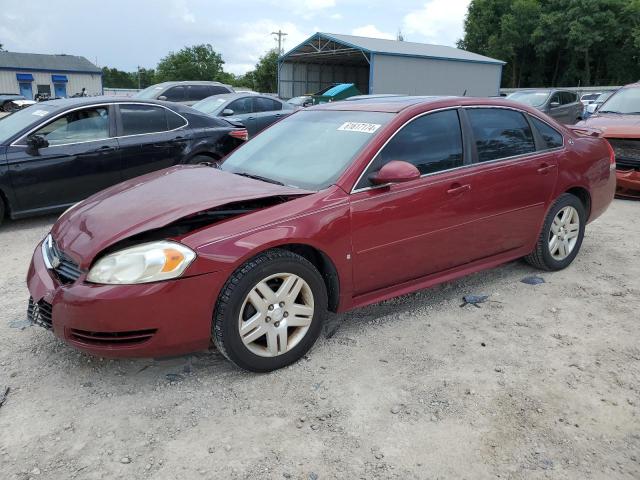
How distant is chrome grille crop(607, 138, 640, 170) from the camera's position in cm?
733

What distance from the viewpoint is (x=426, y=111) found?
12.3 ft

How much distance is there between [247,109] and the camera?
1148cm

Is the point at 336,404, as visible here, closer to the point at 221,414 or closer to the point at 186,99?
the point at 221,414

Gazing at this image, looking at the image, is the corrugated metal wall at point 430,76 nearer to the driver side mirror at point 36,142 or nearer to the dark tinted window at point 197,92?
the dark tinted window at point 197,92

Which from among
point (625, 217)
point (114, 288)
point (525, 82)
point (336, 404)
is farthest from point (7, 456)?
point (525, 82)

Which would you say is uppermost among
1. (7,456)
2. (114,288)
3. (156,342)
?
(114,288)

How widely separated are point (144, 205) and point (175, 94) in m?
12.2

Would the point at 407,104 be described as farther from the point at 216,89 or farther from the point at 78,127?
the point at 216,89

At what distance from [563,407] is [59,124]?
5.94 m

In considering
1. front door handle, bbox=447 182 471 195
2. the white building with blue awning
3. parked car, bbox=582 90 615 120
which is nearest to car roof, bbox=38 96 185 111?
front door handle, bbox=447 182 471 195

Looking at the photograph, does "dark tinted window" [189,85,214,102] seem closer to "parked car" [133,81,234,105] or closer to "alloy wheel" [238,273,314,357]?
"parked car" [133,81,234,105]

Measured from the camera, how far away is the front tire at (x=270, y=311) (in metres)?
2.85

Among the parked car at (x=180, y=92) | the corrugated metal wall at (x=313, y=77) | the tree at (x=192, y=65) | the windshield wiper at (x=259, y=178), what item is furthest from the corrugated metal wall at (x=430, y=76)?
the tree at (x=192, y=65)

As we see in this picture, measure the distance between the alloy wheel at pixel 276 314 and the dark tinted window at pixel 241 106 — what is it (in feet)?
28.6
